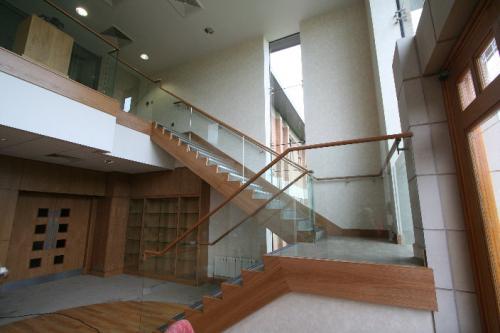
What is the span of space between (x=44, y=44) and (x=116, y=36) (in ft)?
12.0

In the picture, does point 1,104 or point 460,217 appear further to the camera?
point 1,104

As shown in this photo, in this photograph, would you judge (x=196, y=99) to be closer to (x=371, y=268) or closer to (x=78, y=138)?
(x=78, y=138)

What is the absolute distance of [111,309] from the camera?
4465 millimetres

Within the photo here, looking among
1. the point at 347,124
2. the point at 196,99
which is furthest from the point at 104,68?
the point at 347,124

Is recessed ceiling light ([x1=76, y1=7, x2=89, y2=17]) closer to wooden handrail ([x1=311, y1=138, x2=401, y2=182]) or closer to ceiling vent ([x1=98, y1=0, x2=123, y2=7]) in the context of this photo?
ceiling vent ([x1=98, y1=0, x2=123, y2=7])

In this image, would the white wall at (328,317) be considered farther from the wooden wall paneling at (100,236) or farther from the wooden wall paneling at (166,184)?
the wooden wall paneling at (100,236)

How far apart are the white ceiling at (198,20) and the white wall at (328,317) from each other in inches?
249

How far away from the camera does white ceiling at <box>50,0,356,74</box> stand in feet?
19.8

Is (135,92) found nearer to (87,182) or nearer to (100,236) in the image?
(87,182)

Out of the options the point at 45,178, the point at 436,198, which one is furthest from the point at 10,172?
the point at 436,198

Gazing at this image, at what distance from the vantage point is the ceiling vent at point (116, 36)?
6906 millimetres

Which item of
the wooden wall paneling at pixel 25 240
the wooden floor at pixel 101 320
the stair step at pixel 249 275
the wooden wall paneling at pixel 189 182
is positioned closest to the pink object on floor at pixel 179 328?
the stair step at pixel 249 275

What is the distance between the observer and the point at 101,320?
4016 mm

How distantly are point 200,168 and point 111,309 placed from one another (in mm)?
3056
